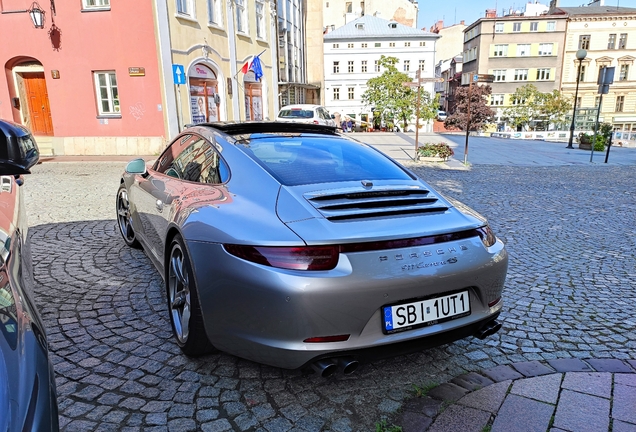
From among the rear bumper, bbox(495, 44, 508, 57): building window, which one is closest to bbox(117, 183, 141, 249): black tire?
the rear bumper

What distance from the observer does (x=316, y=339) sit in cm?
218

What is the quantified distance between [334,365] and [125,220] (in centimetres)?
396

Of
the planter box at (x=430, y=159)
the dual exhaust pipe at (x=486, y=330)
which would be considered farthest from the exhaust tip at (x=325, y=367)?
the planter box at (x=430, y=159)

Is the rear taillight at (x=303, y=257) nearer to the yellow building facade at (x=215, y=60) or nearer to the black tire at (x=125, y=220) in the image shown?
the black tire at (x=125, y=220)

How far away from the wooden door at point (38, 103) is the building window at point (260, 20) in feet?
36.6

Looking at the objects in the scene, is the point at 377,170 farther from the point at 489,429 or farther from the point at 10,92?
the point at 10,92

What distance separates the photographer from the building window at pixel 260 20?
78.9 ft

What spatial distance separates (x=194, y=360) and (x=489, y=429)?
71.4 inches

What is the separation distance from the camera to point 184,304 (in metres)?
3.00

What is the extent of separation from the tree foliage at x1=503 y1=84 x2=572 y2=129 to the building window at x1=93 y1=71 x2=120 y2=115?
174 ft

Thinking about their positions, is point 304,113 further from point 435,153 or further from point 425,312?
point 425,312

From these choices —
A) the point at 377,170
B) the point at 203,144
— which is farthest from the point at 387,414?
the point at 203,144

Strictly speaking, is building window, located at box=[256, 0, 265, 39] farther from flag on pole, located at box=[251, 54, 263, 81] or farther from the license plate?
the license plate

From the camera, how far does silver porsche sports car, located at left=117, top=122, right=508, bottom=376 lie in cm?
216
